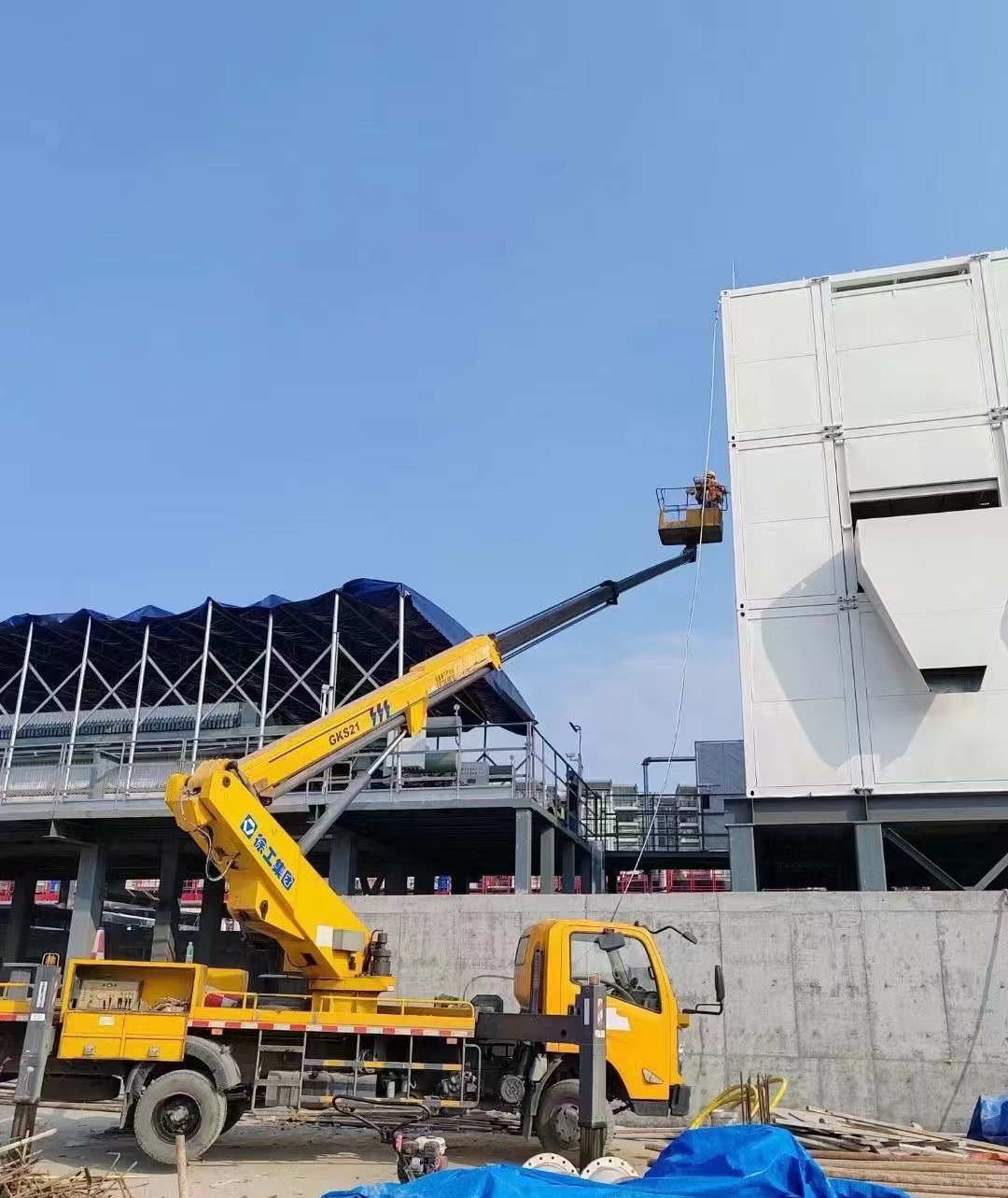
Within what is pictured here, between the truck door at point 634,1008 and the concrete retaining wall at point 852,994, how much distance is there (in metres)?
3.02

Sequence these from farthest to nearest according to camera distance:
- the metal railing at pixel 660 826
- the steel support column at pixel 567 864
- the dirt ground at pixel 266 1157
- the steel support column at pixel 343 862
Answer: the metal railing at pixel 660 826
the steel support column at pixel 567 864
the steel support column at pixel 343 862
the dirt ground at pixel 266 1157

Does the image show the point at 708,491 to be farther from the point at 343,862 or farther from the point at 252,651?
the point at 252,651

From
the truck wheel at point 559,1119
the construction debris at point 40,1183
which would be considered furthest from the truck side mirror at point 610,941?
the construction debris at point 40,1183

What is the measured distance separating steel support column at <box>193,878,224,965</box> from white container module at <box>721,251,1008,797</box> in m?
14.1

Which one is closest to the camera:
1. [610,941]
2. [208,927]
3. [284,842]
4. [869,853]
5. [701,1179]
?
[701,1179]

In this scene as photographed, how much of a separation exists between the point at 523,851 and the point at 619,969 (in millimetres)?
7767

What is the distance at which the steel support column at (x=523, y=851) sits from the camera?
57.7 ft

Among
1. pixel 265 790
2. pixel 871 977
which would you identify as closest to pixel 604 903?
pixel 871 977

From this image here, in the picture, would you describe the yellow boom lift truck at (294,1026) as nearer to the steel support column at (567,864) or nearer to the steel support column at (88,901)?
the steel support column at (88,901)

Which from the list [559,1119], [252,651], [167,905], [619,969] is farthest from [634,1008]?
[252,651]

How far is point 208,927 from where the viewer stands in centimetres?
2403

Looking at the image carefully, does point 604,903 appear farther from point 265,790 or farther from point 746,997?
point 265,790

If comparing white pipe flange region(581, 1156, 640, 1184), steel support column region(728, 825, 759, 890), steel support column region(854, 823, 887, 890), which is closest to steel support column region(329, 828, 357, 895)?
steel support column region(728, 825, 759, 890)

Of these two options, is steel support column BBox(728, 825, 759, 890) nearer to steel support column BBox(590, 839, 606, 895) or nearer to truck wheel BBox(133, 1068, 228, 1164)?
truck wheel BBox(133, 1068, 228, 1164)
